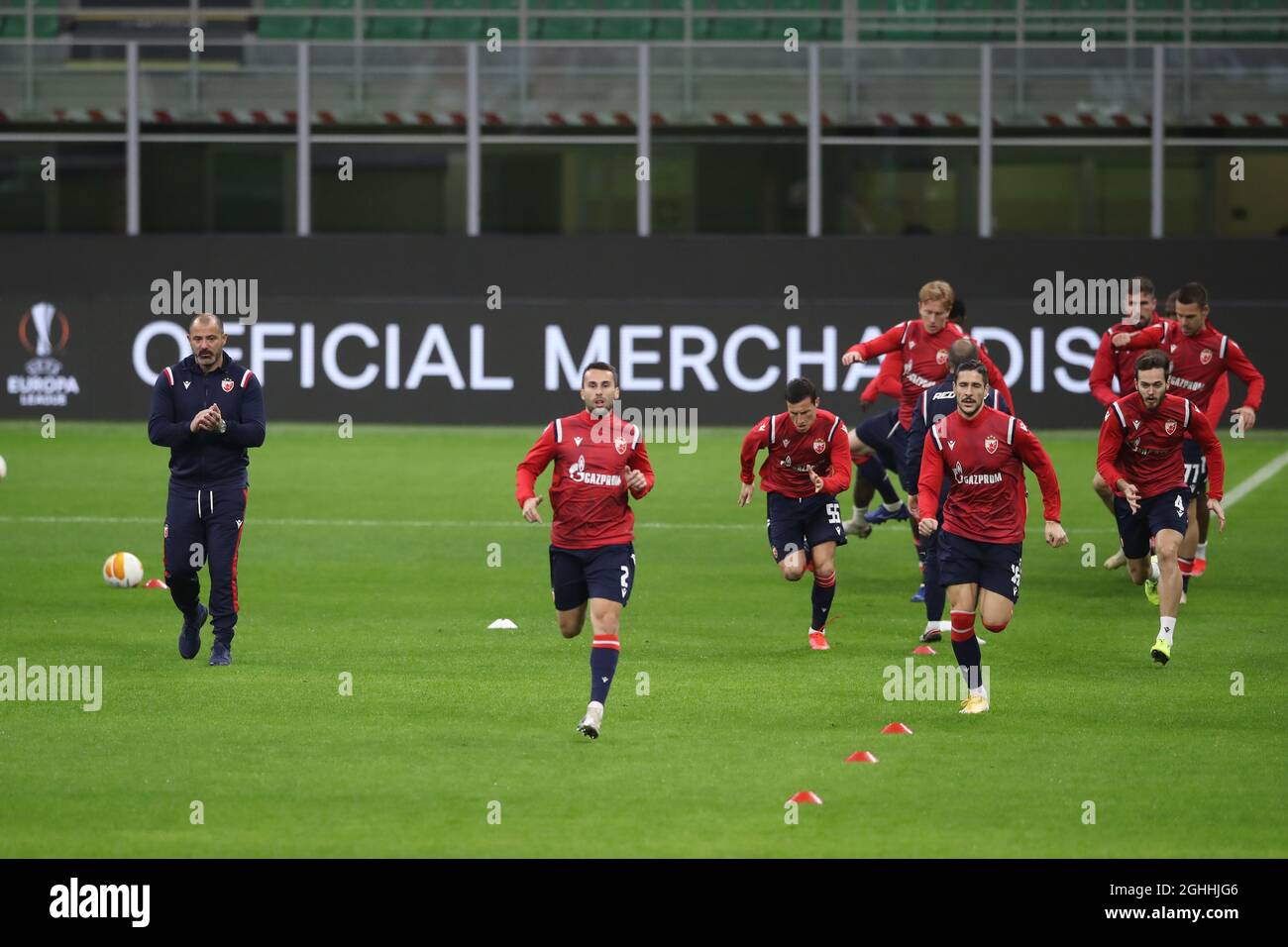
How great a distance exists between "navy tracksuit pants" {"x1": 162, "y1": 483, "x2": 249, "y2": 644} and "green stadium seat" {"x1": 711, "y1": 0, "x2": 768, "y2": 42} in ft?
69.5

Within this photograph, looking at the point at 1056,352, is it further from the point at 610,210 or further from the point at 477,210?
the point at 477,210

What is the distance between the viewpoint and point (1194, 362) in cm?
1561

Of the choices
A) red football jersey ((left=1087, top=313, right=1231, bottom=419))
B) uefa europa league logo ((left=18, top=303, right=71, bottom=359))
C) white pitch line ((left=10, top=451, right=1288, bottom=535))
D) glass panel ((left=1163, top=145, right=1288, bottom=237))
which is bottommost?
white pitch line ((left=10, top=451, right=1288, bottom=535))

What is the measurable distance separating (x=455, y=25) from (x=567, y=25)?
→ 1.78 metres

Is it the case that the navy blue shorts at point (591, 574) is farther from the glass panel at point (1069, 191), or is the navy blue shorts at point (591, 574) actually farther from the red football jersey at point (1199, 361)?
the glass panel at point (1069, 191)

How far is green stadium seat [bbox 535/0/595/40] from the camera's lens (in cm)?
3189

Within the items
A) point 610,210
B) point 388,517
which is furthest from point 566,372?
point 388,517

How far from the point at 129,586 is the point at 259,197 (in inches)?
559

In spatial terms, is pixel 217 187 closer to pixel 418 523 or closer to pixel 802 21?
pixel 802 21

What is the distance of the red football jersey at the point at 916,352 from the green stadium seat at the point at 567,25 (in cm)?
1772

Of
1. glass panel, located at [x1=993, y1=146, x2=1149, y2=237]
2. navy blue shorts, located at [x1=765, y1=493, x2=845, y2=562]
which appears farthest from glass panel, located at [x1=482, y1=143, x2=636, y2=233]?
navy blue shorts, located at [x1=765, y1=493, x2=845, y2=562]

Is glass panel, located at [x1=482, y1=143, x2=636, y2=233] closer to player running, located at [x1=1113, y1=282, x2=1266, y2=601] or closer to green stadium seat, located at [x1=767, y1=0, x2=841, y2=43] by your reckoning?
green stadium seat, located at [x1=767, y1=0, x2=841, y2=43]

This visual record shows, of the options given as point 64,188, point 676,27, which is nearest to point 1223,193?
point 676,27

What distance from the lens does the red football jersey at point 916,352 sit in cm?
1503
